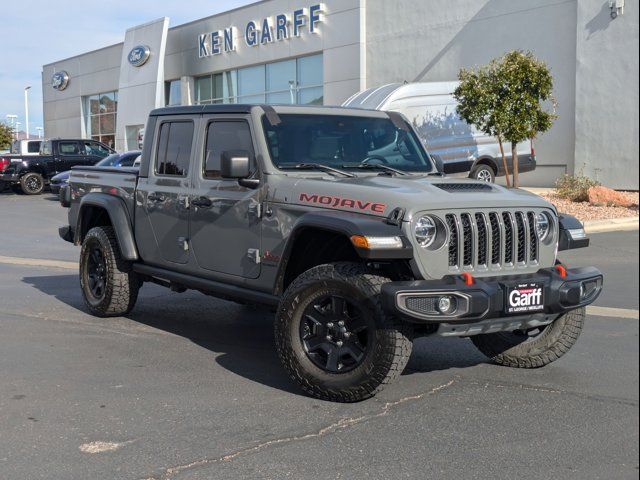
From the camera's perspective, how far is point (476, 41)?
24688 mm

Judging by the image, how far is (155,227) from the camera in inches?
269

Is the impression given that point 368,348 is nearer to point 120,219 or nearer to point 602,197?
point 120,219

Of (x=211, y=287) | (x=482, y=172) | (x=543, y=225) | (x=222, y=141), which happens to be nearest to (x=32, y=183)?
(x=482, y=172)

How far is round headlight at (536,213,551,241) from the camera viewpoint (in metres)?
5.23

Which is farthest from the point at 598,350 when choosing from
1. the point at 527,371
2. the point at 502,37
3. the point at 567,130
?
the point at 502,37

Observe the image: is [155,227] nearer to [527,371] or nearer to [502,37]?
[527,371]

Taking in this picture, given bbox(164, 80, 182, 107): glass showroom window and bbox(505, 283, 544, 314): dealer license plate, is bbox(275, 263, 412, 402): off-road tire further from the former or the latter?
bbox(164, 80, 182, 107): glass showroom window

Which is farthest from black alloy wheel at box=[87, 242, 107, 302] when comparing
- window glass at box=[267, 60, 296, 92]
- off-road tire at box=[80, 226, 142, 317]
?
window glass at box=[267, 60, 296, 92]

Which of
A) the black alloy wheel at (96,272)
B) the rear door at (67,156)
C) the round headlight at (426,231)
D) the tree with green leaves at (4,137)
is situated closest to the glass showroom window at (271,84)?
the rear door at (67,156)

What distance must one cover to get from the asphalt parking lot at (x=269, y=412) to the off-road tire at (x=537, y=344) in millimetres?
106

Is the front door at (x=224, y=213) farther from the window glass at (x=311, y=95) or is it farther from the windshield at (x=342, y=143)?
the window glass at (x=311, y=95)

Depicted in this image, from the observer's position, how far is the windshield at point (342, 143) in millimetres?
5973

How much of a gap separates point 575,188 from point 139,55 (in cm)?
2576

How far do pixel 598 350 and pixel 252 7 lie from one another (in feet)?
94.5
